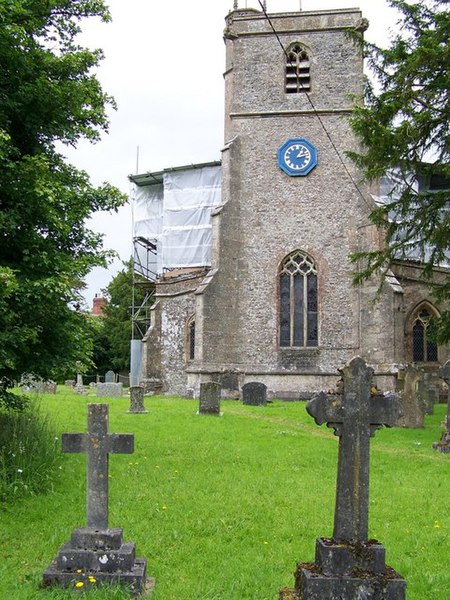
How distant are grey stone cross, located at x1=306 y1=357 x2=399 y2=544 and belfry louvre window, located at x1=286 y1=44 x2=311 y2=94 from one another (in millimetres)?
22333

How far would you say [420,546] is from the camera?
223 inches

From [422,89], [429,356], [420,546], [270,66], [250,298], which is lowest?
[420,546]

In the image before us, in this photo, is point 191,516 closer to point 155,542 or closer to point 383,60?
point 155,542

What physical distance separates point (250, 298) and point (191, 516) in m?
17.6

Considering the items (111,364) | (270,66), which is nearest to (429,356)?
(270,66)

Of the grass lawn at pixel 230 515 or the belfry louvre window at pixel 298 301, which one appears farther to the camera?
the belfry louvre window at pixel 298 301

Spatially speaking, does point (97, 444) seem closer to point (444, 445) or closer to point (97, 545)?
point (97, 545)

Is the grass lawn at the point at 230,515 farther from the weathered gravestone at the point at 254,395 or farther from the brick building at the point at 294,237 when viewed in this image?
the brick building at the point at 294,237

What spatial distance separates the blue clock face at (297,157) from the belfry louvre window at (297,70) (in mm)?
2218

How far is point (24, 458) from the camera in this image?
751 cm

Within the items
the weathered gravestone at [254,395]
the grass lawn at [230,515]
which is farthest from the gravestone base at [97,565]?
the weathered gravestone at [254,395]

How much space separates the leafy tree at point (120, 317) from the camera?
4494 centimetres

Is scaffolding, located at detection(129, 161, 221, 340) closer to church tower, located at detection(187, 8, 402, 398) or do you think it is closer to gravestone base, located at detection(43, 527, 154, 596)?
church tower, located at detection(187, 8, 402, 398)

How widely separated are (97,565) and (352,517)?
179 centimetres
